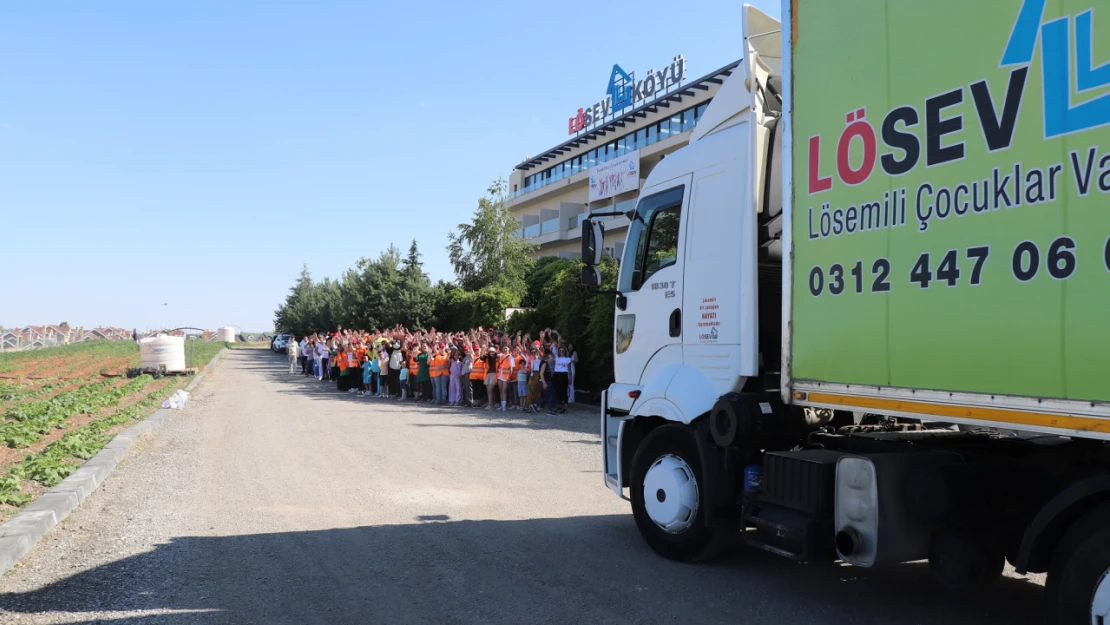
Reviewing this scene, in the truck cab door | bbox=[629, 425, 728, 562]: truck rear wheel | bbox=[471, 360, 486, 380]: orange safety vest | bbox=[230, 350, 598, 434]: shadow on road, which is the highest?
the truck cab door

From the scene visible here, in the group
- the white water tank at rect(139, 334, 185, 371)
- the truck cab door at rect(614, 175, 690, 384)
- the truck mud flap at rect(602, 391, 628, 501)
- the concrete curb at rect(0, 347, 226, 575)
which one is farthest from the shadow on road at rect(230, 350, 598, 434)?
the white water tank at rect(139, 334, 185, 371)

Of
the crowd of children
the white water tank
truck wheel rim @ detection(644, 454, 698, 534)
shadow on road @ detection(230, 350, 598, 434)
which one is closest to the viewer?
truck wheel rim @ detection(644, 454, 698, 534)

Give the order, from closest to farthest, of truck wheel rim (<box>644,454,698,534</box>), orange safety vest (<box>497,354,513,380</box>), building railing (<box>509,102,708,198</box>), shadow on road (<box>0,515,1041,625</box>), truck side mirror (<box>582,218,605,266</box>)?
1. shadow on road (<box>0,515,1041,625</box>)
2. truck wheel rim (<box>644,454,698,534</box>)
3. truck side mirror (<box>582,218,605,266</box>)
4. orange safety vest (<box>497,354,513,380</box>)
5. building railing (<box>509,102,708,198</box>)

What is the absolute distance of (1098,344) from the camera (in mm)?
3039

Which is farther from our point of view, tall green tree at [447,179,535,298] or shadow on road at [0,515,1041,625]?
tall green tree at [447,179,535,298]

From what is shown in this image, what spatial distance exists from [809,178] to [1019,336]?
161 cm

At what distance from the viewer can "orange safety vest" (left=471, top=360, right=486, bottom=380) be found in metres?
18.3

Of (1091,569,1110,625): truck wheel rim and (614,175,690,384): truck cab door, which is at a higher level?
(614,175,690,384): truck cab door

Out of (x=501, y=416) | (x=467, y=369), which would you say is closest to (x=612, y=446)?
(x=501, y=416)

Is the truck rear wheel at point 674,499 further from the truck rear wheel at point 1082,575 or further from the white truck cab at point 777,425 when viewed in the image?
the truck rear wheel at point 1082,575

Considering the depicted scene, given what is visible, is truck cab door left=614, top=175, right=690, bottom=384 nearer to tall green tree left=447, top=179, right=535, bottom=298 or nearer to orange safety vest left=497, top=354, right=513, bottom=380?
orange safety vest left=497, top=354, right=513, bottom=380

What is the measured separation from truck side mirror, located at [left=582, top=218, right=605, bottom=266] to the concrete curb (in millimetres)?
4693

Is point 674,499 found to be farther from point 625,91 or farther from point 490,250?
point 625,91

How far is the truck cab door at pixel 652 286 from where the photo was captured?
232 inches
